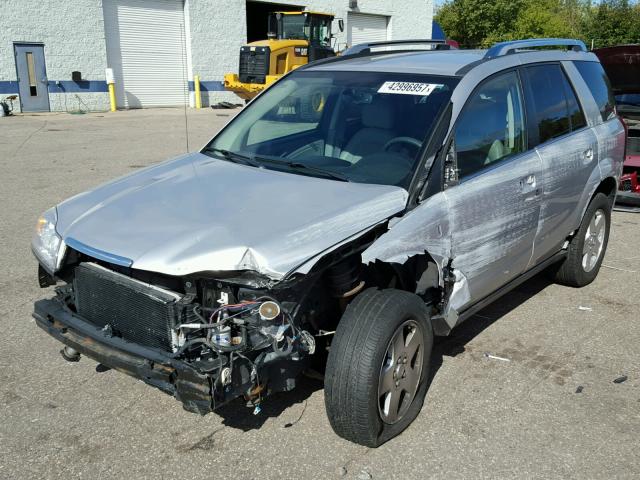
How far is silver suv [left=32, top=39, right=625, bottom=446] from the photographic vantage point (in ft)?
9.35

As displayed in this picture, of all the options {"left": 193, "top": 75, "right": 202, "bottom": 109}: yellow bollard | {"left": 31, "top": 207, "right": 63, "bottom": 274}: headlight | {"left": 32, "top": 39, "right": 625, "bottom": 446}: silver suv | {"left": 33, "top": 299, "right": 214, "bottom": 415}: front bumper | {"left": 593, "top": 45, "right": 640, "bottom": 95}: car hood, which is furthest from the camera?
{"left": 193, "top": 75, "right": 202, "bottom": 109}: yellow bollard

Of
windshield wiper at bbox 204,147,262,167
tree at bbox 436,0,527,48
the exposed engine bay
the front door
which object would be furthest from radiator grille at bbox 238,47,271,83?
tree at bbox 436,0,527,48

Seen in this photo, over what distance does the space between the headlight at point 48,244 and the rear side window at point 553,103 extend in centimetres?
316

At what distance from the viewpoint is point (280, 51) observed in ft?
69.6

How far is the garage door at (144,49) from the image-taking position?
23.7 m

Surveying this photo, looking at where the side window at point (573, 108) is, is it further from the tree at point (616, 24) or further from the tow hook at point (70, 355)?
the tree at point (616, 24)

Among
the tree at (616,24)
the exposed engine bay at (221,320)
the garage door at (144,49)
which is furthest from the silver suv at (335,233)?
the tree at (616,24)

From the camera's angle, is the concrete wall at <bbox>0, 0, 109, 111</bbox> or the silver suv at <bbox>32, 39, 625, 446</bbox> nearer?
the silver suv at <bbox>32, 39, 625, 446</bbox>

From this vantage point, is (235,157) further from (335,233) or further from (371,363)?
(371,363)

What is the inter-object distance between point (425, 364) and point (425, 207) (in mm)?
845

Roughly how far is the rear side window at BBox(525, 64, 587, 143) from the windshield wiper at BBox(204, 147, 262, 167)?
1.98 metres

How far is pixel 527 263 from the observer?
4.41 meters

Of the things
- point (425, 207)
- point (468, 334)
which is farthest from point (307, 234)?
point (468, 334)

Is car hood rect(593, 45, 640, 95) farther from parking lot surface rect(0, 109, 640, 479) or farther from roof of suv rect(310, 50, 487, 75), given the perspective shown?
roof of suv rect(310, 50, 487, 75)
